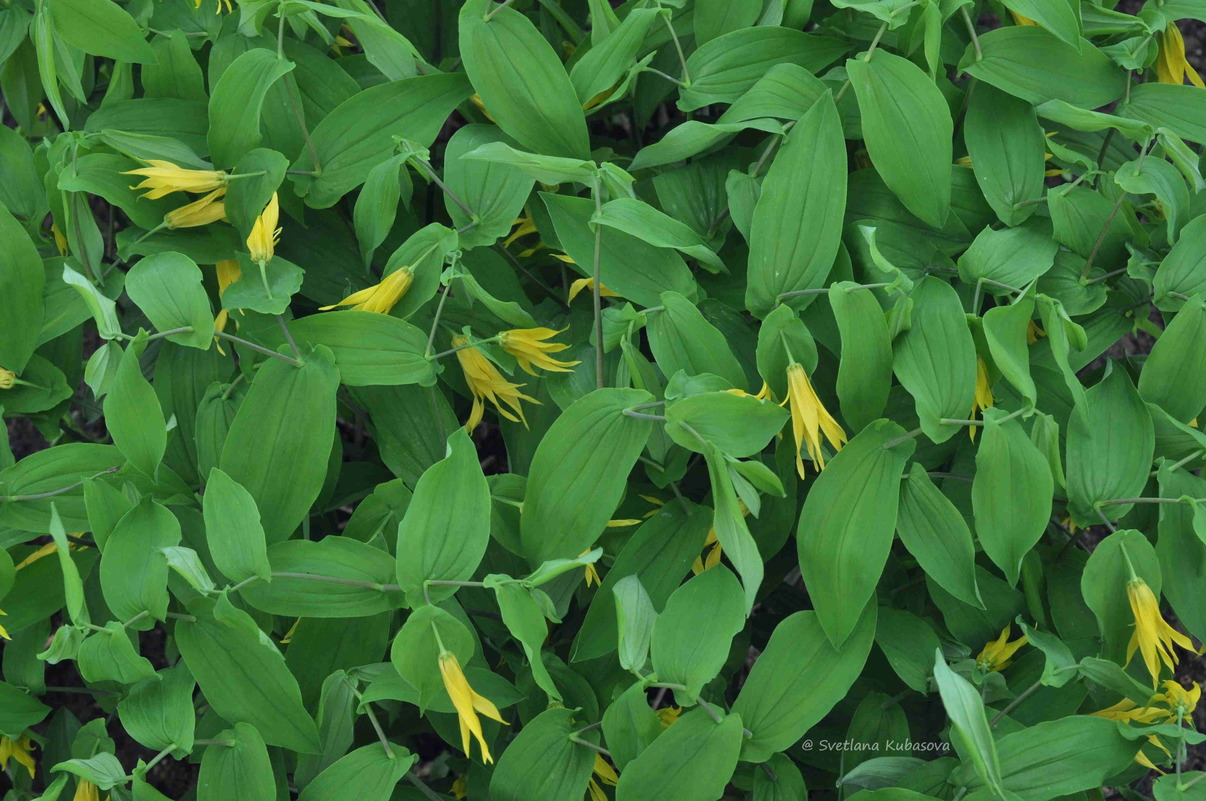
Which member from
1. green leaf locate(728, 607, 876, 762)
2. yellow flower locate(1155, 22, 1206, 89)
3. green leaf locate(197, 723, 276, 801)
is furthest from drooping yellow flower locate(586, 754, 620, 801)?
yellow flower locate(1155, 22, 1206, 89)

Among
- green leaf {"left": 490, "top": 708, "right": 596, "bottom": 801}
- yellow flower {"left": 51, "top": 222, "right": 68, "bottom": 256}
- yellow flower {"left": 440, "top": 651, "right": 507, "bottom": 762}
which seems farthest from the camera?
yellow flower {"left": 51, "top": 222, "right": 68, "bottom": 256}

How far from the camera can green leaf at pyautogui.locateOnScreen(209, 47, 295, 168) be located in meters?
0.72

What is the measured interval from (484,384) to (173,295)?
0.73ft

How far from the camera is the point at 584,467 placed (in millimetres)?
665

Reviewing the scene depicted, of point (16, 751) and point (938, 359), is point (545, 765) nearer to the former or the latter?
point (938, 359)

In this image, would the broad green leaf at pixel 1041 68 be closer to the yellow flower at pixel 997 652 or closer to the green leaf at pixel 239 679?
the yellow flower at pixel 997 652

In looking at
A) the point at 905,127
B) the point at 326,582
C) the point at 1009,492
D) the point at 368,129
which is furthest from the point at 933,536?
the point at 368,129

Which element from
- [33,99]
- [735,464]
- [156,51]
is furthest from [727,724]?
[33,99]

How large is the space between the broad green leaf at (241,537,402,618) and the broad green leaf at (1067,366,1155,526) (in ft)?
1.56

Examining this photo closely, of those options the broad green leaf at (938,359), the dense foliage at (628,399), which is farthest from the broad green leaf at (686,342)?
the broad green leaf at (938,359)

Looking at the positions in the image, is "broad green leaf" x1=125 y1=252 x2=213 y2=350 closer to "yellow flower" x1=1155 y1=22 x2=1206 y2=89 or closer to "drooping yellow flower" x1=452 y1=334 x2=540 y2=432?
"drooping yellow flower" x1=452 y1=334 x2=540 y2=432

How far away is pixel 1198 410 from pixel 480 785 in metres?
0.61

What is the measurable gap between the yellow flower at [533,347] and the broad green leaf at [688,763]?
0.26m

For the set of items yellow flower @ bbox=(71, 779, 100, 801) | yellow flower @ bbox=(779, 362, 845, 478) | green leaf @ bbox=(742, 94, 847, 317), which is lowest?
yellow flower @ bbox=(71, 779, 100, 801)
